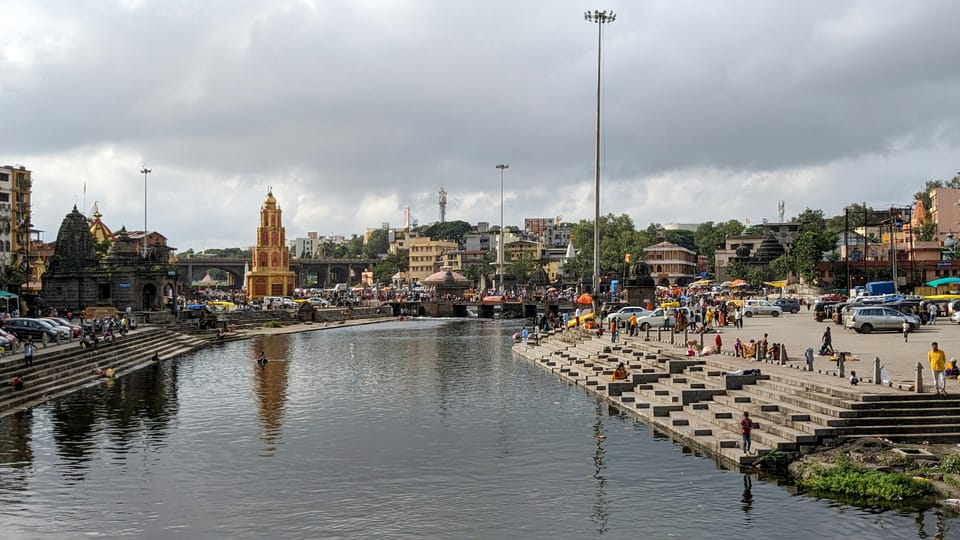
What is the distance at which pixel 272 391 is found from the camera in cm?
4269

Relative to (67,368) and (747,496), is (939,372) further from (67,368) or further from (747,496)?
(67,368)

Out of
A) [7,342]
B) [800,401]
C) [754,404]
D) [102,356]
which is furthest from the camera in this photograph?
[102,356]

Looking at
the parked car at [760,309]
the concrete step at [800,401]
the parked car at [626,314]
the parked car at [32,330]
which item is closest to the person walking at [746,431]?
A: the concrete step at [800,401]

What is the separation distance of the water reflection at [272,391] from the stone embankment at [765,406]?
13.7 m

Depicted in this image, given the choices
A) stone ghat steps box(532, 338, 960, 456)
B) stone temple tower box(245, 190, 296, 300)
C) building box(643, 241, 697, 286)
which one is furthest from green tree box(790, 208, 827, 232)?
stone ghat steps box(532, 338, 960, 456)

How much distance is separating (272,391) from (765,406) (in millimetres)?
25221

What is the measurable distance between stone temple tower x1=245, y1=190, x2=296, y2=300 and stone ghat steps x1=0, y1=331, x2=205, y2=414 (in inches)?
3288

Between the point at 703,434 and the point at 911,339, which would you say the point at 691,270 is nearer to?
the point at 911,339

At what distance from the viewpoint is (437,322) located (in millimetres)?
112688

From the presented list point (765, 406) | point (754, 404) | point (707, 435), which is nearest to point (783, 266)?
point (754, 404)

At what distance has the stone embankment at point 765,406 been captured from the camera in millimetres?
23250

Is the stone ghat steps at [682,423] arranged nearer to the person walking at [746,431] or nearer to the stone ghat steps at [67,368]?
the person walking at [746,431]

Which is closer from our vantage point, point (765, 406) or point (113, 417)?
point (765, 406)

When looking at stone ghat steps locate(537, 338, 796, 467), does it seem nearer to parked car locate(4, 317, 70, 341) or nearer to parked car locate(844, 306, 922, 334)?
parked car locate(844, 306, 922, 334)
